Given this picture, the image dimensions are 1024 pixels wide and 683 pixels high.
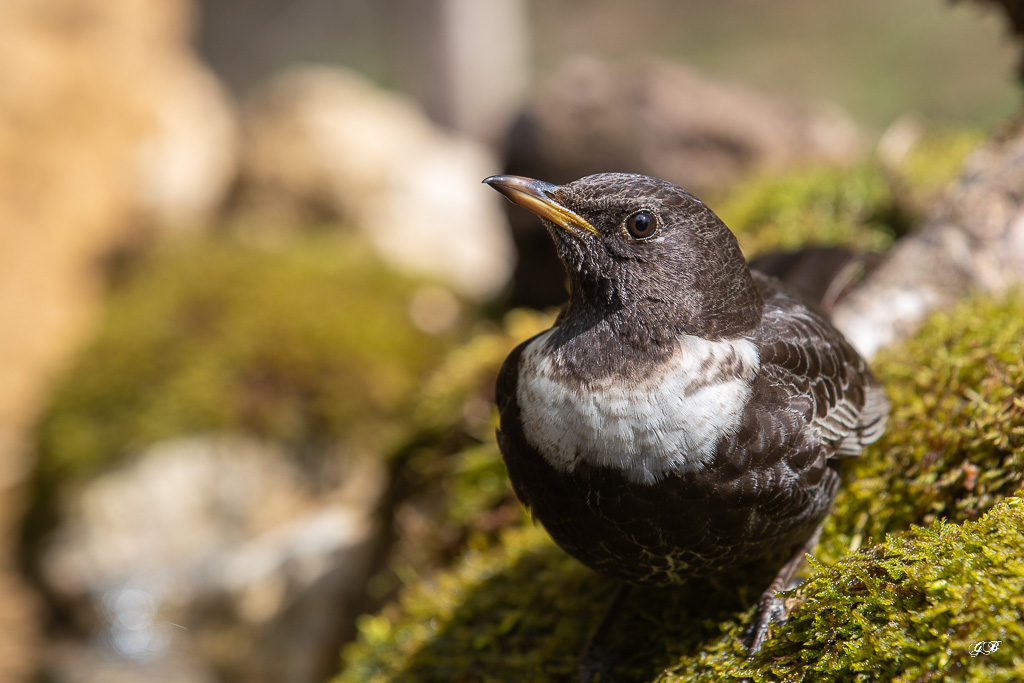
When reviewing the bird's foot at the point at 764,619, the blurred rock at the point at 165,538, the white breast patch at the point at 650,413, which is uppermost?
the white breast patch at the point at 650,413

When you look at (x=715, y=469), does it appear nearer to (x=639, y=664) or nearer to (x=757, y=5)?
(x=639, y=664)

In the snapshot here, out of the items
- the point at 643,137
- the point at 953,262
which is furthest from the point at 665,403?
the point at 643,137

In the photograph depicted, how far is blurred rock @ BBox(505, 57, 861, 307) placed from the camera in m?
6.16

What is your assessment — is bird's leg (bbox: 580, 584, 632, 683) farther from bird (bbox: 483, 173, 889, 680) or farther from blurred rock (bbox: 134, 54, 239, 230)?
blurred rock (bbox: 134, 54, 239, 230)

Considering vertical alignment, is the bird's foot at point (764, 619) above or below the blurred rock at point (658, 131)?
below

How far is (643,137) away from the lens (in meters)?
6.14

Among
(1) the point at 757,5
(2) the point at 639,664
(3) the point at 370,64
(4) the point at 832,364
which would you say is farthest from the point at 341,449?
(1) the point at 757,5

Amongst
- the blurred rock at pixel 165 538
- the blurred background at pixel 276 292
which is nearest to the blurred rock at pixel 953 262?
the blurred background at pixel 276 292

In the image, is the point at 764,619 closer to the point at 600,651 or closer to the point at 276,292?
the point at 600,651

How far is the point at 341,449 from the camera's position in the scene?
20.9 ft

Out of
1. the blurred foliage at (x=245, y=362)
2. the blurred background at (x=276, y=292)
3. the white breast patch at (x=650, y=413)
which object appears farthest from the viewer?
the blurred foliage at (x=245, y=362)

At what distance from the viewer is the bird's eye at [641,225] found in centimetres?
251

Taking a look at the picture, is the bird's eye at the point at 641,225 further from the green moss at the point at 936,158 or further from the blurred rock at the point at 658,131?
Result: the blurred rock at the point at 658,131

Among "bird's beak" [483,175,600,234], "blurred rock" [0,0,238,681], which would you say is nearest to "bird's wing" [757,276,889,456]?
"bird's beak" [483,175,600,234]
